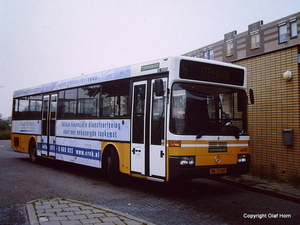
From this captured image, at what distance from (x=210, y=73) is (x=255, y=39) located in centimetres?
3567

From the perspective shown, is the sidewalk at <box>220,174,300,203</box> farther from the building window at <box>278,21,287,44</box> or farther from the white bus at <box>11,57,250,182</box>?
the building window at <box>278,21,287,44</box>

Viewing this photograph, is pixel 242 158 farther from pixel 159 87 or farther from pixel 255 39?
pixel 255 39

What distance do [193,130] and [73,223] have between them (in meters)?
3.50

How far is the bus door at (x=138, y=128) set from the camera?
8.52 metres

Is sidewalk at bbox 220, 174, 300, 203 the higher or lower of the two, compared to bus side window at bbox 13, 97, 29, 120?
lower

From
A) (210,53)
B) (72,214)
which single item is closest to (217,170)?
(72,214)

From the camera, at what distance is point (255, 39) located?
4141 cm

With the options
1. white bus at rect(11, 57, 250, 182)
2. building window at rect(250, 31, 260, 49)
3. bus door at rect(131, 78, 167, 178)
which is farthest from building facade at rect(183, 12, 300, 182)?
building window at rect(250, 31, 260, 49)

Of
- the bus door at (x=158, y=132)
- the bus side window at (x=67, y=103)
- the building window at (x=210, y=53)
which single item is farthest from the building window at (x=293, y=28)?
the bus door at (x=158, y=132)

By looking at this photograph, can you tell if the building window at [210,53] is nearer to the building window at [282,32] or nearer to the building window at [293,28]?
the building window at [282,32]

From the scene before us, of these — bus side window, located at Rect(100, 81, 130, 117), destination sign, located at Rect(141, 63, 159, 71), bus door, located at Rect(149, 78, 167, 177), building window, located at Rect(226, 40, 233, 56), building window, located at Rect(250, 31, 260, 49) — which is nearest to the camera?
bus door, located at Rect(149, 78, 167, 177)

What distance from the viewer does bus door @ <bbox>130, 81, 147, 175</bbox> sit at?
8.52m

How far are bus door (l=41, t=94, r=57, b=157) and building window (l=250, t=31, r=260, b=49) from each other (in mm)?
32654

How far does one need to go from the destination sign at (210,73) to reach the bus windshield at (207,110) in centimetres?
19
